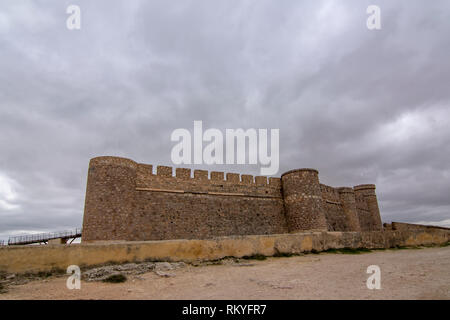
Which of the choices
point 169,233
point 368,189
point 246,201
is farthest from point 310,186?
point 368,189

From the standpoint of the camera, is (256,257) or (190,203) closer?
(256,257)

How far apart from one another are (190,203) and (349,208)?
49.3 ft

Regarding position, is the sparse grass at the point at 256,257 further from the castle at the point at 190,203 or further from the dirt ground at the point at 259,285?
the castle at the point at 190,203

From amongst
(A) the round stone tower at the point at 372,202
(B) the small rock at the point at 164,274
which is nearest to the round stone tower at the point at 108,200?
(B) the small rock at the point at 164,274

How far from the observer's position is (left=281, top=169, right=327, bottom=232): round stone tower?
14828mm

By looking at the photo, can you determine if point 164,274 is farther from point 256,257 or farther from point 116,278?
point 256,257

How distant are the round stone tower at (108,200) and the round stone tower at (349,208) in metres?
17.7

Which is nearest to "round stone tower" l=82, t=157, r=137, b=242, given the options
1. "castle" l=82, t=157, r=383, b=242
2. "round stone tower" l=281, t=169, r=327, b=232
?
"castle" l=82, t=157, r=383, b=242

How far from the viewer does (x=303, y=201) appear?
49.9ft

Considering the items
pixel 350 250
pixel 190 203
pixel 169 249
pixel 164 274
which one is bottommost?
Result: pixel 350 250

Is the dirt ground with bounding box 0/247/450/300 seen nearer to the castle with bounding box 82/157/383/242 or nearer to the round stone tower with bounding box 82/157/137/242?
the round stone tower with bounding box 82/157/137/242

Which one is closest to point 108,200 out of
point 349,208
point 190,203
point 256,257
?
point 190,203
